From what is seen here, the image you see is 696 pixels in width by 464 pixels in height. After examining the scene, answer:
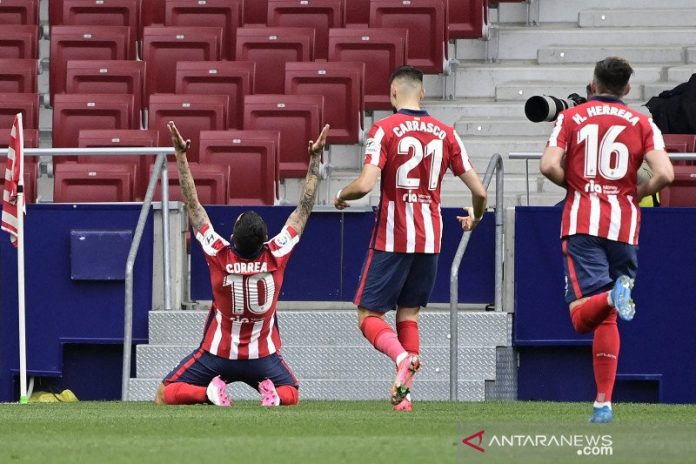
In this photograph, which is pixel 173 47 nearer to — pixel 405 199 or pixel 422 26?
pixel 422 26

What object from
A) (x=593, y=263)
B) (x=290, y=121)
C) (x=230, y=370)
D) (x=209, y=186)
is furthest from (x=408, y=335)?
(x=290, y=121)

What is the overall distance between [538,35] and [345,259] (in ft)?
14.3

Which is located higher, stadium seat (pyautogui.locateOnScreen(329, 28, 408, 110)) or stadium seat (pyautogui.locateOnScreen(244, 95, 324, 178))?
stadium seat (pyautogui.locateOnScreen(329, 28, 408, 110))

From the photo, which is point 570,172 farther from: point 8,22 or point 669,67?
point 8,22

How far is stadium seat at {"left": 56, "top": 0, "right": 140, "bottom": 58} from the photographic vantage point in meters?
15.7

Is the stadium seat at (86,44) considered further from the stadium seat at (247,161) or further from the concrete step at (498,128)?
the concrete step at (498,128)

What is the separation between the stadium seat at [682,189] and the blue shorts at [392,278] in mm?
3778

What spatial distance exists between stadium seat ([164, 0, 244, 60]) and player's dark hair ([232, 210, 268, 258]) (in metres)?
6.58

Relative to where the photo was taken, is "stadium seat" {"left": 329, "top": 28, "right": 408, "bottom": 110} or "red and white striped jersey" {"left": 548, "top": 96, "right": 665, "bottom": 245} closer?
"red and white striped jersey" {"left": 548, "top": 96, "right": 665, "bottom": 245}

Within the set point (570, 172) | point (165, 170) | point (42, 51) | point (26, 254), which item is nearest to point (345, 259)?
point (165, 170)

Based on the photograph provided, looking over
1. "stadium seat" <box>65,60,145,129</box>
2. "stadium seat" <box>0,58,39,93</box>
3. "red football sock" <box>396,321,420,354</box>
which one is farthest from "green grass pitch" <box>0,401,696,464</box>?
"stadium seat" <box>0,58,39,93</box>

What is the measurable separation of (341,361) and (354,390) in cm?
25

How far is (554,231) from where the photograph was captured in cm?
1169

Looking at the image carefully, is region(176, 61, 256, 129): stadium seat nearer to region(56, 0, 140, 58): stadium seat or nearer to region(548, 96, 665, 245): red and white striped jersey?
region(56, 0, 140, 58): stadium seat
